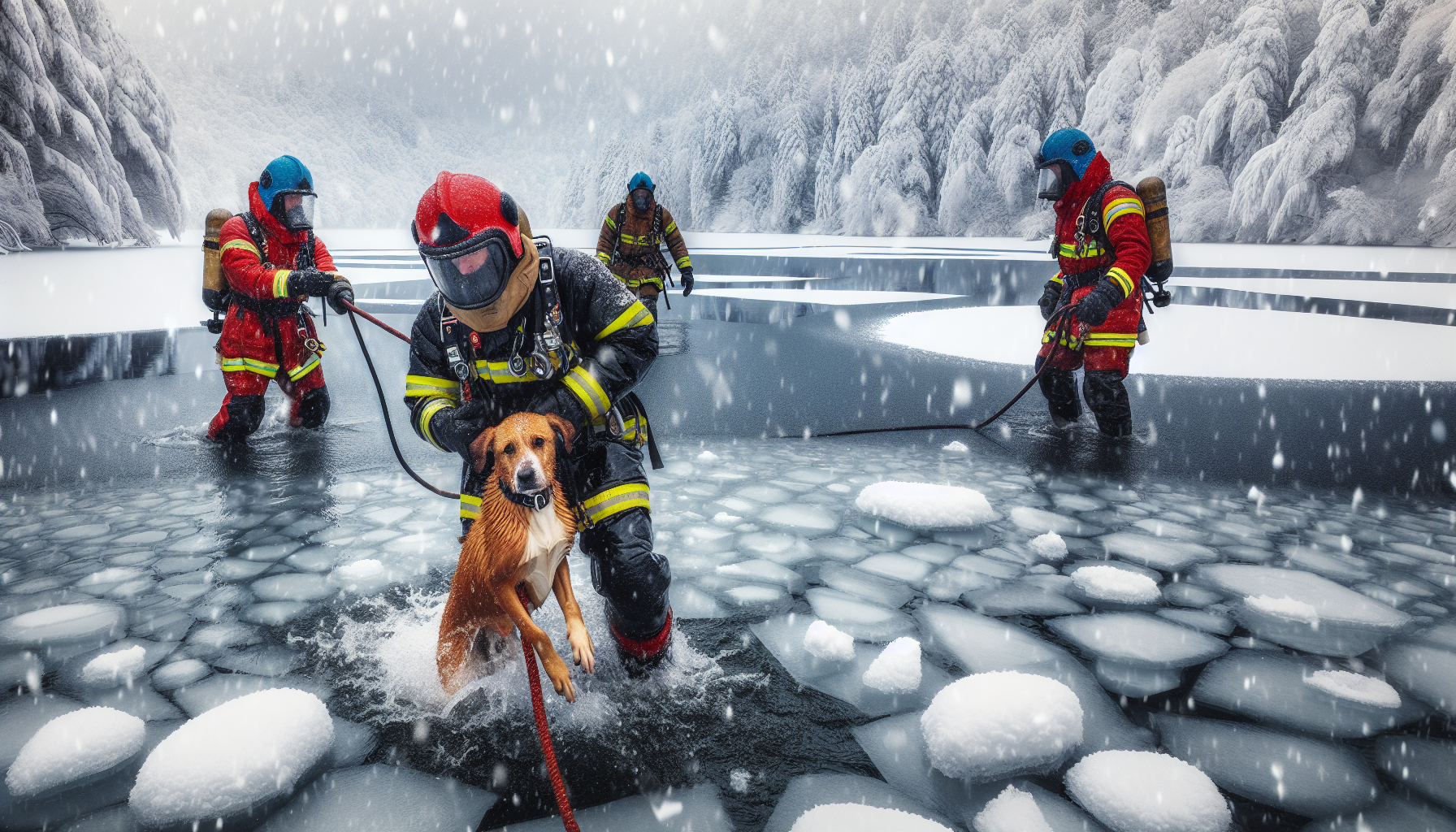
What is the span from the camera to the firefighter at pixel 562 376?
1902mm

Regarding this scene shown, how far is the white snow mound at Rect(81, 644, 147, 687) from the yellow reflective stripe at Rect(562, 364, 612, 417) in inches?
61.5

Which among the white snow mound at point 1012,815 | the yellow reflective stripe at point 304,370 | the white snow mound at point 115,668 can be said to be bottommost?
the white snow mound at point 1012,815

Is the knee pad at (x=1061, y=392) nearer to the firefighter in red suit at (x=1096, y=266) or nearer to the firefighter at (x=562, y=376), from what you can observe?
the firefighter in red suit at (x=1096, y=266)

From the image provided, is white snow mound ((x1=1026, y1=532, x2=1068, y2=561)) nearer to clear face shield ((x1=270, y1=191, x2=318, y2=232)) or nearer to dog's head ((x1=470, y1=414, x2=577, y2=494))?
dog's head ((x1=470, y1=414, x2=577, y2=494))

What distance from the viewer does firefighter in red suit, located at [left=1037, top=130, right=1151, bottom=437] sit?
4.42 m

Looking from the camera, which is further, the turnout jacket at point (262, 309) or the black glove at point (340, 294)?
the turnout jacket at point (262, 309)

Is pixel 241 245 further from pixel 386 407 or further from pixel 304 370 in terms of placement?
pixel 386 407

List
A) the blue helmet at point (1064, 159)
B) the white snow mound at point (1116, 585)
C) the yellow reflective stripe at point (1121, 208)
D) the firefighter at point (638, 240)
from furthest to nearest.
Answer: the firefighter at point (638, 240) → the blue helmet at point (1064, 159) → the yellow reflective stripe at point (1121, 208) → the white snow mound at point (1116, 585)

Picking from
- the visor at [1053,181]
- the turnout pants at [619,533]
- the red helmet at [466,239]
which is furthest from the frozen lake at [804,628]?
the visor at [1053,181]

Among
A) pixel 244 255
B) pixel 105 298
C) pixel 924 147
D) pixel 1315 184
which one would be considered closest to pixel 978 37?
pixel 924 147

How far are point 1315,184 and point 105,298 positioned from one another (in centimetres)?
3526

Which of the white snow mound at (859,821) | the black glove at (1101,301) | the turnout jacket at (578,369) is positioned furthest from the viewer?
the black glove at (1101,301)

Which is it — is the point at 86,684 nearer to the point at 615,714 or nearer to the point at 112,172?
the point at 615,714

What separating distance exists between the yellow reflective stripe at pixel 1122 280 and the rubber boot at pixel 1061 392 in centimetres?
84
